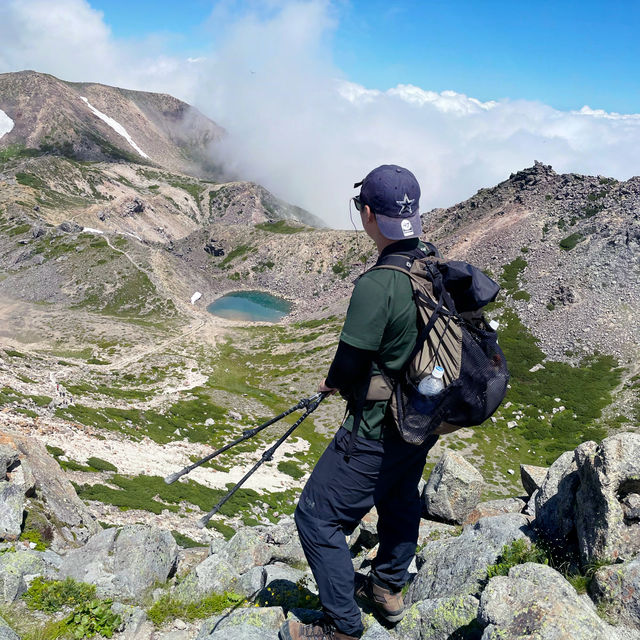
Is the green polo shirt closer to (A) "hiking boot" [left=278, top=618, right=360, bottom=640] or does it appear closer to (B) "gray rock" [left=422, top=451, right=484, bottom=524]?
(A) "hiking boot" [left=278, top=618, right=360, bottom=640]

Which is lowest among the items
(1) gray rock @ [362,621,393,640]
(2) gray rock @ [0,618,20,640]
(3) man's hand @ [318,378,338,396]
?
(2) gray rock @ [0,618,20,640]

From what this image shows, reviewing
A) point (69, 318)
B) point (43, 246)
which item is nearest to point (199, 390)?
point (69, 318)

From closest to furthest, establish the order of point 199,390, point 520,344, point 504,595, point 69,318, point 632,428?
point 504,595
point 632,428
point 199,390
point 520,344
point 69,318

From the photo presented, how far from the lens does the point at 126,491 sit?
26.5 meters

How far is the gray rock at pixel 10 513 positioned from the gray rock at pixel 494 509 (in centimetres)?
1382

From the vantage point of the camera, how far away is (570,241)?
81.4 metres

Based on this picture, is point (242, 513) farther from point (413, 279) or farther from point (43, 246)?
point (43, 246)

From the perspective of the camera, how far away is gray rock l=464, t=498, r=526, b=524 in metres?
14.5

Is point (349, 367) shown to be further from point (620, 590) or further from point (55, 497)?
point (55, 497)

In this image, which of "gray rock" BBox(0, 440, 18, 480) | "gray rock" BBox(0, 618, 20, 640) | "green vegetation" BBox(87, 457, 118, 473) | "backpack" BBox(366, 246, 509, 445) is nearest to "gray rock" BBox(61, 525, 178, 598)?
"gray rock" BBox(0, 618, 20, 640)

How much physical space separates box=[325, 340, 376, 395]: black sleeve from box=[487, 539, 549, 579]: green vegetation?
17.2ft

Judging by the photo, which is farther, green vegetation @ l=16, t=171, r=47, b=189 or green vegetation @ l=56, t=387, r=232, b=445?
green vegetation @ l=16, t=171, r=47, b=189

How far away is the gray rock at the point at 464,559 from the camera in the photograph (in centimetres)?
798

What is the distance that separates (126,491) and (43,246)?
4302 inches
